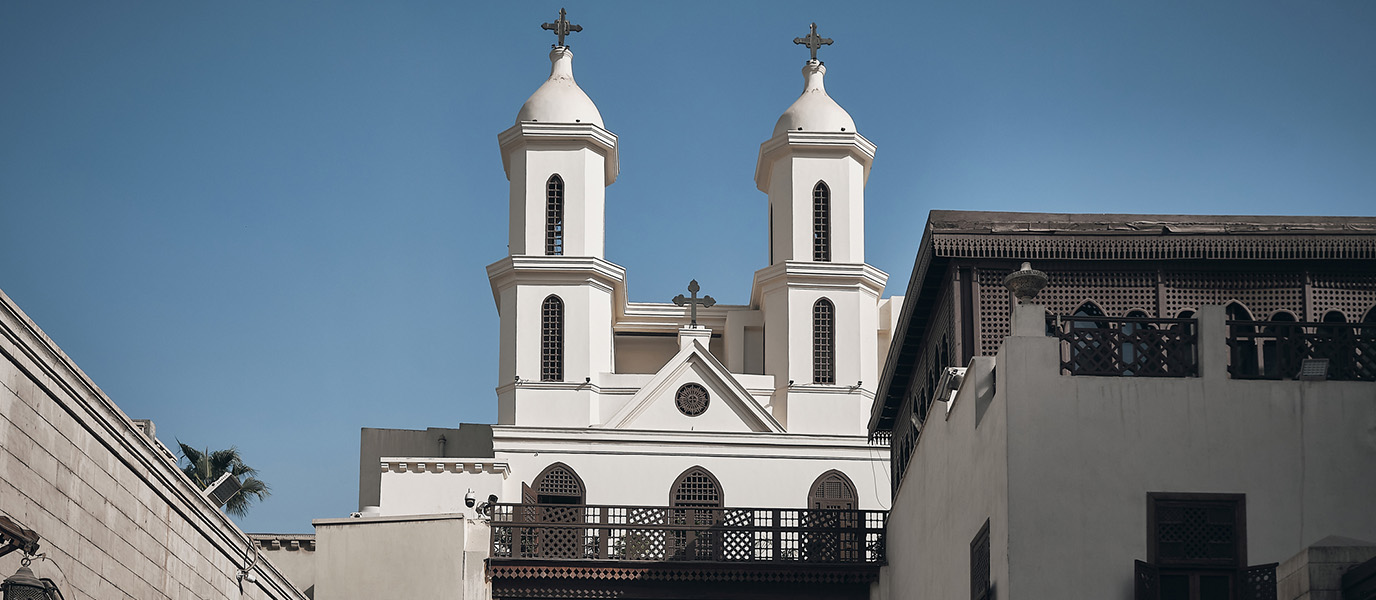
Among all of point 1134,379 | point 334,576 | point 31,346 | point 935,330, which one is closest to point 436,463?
point 334,576

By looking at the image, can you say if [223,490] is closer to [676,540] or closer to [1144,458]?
[1144,458]

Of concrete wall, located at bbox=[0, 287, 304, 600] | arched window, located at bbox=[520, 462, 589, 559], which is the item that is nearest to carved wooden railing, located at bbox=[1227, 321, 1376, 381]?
concrete wall, located at bbox=[0, 287, 304, 600]

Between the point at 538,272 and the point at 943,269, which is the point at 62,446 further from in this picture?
the point at 538,272

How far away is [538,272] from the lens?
1683 inches

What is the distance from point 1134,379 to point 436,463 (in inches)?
849

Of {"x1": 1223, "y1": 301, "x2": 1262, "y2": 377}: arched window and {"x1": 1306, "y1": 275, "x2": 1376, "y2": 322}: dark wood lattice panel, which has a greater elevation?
{"x1": 1306, "y1": 275, "x2": 1376, "y2": 322}: dark wood lattice panel

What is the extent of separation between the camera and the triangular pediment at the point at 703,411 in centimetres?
4216

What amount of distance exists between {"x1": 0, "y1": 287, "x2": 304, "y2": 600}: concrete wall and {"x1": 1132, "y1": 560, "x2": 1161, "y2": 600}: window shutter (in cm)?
835

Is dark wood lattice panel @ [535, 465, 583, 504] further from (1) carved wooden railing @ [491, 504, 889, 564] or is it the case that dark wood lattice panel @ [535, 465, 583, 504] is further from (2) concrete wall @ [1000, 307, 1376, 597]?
(2) concrete wall @ [1000, 307, 1376, 597]

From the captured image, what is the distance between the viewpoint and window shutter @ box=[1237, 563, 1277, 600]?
16609 millimetres

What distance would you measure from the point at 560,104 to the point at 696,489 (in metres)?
9.58

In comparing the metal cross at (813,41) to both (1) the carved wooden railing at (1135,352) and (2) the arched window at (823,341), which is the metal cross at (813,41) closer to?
(2) the arched window at (823,341)

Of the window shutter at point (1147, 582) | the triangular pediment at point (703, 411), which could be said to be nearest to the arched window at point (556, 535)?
the triangular pediment at point (703, 411)

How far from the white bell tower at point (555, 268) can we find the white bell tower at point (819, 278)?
378cm
